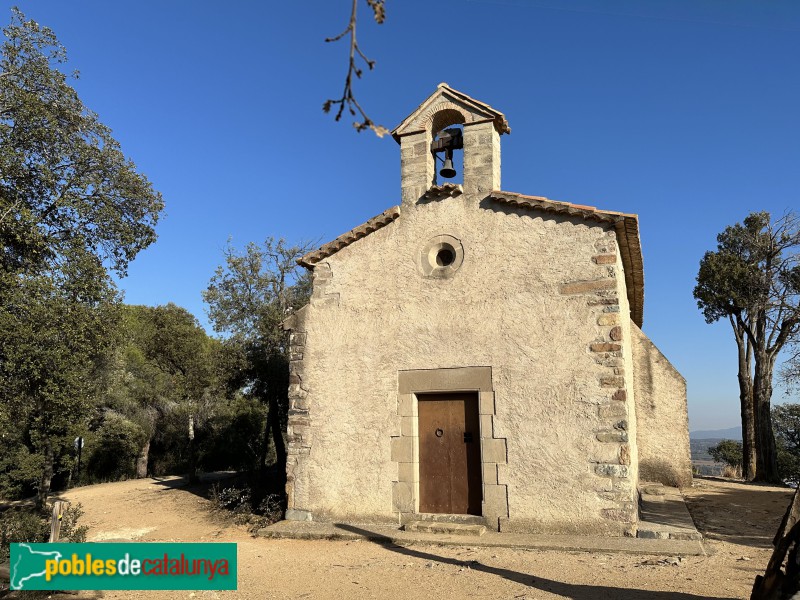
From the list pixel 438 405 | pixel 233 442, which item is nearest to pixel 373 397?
pixel 438 405

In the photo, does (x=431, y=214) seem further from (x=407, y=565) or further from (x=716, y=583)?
(x=716, y=583)

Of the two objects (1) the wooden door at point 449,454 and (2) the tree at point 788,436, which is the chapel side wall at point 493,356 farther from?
(2) the tree at point 788,436

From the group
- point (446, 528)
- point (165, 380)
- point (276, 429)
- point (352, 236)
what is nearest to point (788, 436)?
point (276, 429)

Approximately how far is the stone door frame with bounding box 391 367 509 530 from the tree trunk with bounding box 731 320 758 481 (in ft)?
44.5

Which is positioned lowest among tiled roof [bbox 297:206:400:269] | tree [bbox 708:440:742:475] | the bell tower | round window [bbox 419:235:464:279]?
tree [bbox 708:440:742:475]

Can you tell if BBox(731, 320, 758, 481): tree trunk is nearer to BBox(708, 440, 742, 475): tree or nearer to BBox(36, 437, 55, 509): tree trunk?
BBox(708, 440, 742, 475): tree

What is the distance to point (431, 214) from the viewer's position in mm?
9109

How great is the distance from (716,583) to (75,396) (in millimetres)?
10633

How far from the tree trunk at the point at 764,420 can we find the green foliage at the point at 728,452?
10.9m

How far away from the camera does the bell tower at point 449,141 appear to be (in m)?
8.98

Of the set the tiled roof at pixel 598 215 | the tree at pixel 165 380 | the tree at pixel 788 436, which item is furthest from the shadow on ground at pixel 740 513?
the tree at pixel 788 436

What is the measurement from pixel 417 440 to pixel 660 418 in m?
6.27

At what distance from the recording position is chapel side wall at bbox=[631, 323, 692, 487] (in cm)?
1184

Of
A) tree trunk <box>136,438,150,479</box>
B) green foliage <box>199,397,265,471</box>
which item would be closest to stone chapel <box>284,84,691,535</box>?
green foliage <box>199,397,265,471</box>
